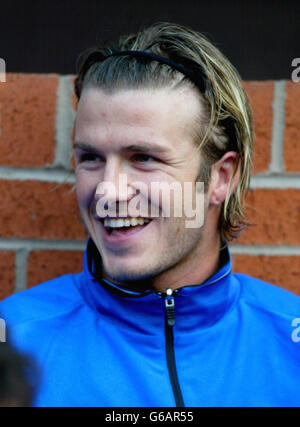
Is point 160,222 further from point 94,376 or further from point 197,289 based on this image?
point 94,376

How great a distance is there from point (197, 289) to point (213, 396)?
19cm

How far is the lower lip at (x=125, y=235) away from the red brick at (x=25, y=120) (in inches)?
11.7

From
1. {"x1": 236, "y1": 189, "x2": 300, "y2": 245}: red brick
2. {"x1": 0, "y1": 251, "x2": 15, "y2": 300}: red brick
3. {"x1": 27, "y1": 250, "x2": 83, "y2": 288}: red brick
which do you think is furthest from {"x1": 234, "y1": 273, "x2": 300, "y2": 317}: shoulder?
{"x1": 0, "y1": 251, "x2": 15, "y2": 300}: red brick

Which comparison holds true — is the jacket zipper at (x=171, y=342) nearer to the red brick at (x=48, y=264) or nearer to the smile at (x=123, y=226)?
the smile at (x=123, y=226)

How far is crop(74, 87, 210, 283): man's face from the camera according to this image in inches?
40.9

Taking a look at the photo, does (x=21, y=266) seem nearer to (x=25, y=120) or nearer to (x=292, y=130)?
(x=25, y=120)

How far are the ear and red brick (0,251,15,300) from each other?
1.54ft

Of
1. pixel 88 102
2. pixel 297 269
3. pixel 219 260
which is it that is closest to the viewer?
pixel 88 102

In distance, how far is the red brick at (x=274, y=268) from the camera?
131cm

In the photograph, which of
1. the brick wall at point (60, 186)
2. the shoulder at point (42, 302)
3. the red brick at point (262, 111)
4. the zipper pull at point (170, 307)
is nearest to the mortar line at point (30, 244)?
the brick wall at point (60, 186)

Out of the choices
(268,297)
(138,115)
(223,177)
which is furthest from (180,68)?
(268,297)

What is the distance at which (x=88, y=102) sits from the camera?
1089mm
